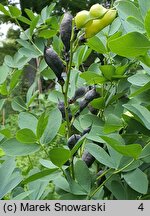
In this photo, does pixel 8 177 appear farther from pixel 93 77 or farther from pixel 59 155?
pixel 93 77

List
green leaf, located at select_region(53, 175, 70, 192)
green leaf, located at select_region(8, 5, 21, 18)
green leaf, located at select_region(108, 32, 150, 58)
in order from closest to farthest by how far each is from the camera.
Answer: green leaf, located at select_region(108, 32, 150, 58) → green leaf, located at select_region(53, 175, 70, 192) → green leaf, located at select_region(8, 5, 21, 18)

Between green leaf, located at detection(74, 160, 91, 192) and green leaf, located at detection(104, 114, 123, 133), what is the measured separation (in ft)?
0.20

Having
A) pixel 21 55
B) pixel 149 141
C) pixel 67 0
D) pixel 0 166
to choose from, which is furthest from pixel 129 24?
pixel 67 0

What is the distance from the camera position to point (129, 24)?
543 mm

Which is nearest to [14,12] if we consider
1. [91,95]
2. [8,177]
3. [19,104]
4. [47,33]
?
[47,33]

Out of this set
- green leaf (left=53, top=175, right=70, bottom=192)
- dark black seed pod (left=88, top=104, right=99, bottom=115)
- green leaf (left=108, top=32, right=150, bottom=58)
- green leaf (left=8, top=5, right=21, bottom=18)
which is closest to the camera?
green leaf (left=108, top=32, right=150, bottom=58)

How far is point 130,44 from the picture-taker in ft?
1.63

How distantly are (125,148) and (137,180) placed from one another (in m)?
0.08

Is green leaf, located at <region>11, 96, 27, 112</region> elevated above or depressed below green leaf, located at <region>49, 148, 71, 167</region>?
below

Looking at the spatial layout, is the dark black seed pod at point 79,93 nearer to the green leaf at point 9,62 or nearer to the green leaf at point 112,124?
the green leaf at point 112,124

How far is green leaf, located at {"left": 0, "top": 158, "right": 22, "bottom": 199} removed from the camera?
0.57 metres

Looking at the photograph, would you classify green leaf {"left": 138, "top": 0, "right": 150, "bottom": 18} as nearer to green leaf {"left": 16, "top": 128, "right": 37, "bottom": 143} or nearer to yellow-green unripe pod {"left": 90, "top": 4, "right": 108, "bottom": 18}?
yellow-green unripe pod {"left": 90, "top": 4, "right": 108, "bottom": 18}

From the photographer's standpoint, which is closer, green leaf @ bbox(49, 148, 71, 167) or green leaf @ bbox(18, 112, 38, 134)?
green leaf @ bbox(49, 148, 71, 167)

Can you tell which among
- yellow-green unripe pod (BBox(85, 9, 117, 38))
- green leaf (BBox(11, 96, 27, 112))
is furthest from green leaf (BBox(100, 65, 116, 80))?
green leaf (BBox(11, 96, 27, 112))
